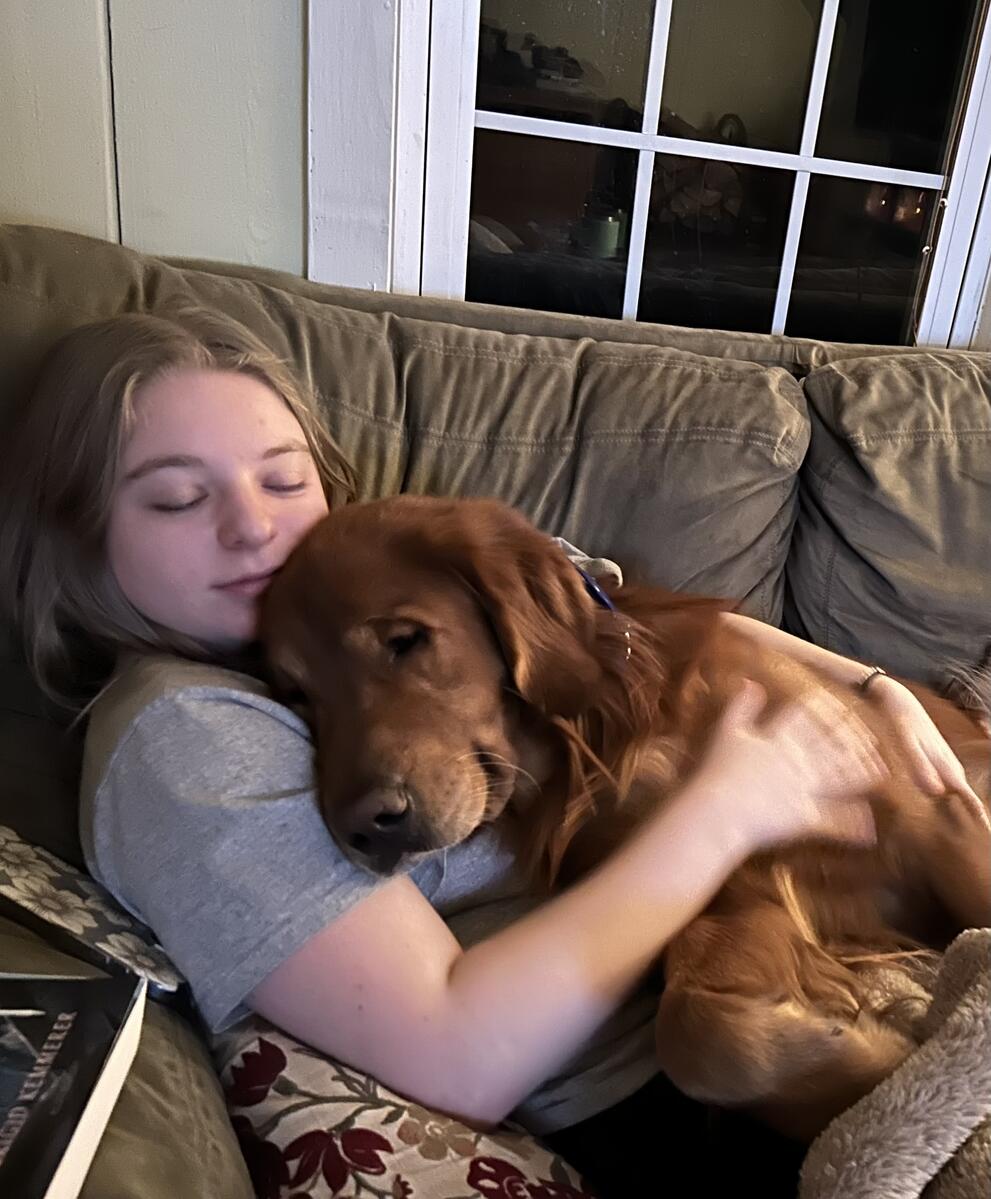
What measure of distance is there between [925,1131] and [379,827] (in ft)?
1.72

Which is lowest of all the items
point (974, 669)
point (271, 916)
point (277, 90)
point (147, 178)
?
point (974, 669)

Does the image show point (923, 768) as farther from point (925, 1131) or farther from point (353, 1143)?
point (353, 1143)

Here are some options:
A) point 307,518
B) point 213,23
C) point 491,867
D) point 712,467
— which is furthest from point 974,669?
point 213,23

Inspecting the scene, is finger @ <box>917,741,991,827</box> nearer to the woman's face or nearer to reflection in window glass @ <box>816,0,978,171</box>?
the woman's face

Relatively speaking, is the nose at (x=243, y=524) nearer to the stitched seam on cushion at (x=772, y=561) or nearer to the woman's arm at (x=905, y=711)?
the woman's arm at (x=905, y=711)

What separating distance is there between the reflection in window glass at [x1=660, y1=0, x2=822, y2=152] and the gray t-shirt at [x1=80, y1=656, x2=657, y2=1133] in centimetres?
183

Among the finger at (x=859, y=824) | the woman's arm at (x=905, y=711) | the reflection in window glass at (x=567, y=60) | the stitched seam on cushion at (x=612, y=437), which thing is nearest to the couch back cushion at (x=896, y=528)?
the stitched seam on cushion at (x=612, y=437)

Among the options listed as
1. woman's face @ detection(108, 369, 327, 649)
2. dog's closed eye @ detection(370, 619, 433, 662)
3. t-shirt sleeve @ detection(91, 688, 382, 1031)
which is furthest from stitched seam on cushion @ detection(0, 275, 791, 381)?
t-shirt sleeve @ detection(91, 688, 382, 1031)

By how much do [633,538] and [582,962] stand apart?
824mm

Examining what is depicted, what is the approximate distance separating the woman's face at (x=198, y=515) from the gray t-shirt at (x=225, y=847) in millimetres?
116

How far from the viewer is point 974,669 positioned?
5.83ft

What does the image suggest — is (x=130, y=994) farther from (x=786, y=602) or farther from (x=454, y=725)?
(x=786, y=602)

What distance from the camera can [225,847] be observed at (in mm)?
988

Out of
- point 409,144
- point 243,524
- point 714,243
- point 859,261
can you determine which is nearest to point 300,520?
point 243,524
